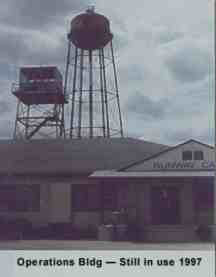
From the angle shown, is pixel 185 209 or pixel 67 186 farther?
pixel 67 186

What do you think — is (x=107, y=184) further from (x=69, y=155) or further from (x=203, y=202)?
(x=203, y=202)

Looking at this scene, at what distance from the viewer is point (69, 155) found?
1764 cm

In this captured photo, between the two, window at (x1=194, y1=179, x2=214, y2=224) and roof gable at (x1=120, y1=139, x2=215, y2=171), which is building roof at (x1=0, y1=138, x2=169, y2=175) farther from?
window at (x1=194, y1=179, x2=214, y2=224)

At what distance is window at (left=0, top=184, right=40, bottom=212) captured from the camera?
15.8m

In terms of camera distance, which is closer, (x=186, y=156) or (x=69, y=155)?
(x=186, y=156)

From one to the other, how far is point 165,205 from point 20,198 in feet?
17.5

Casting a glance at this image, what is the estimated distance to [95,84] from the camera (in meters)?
13.0

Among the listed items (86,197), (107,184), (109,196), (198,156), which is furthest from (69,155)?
(198,156)

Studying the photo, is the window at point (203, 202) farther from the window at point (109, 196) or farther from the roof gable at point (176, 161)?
the window at point (109, 196)

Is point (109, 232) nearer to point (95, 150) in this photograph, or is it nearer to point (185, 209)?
point (185, 209)

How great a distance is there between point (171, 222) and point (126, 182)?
2.13m

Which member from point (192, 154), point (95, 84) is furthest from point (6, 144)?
point (192, 154)
